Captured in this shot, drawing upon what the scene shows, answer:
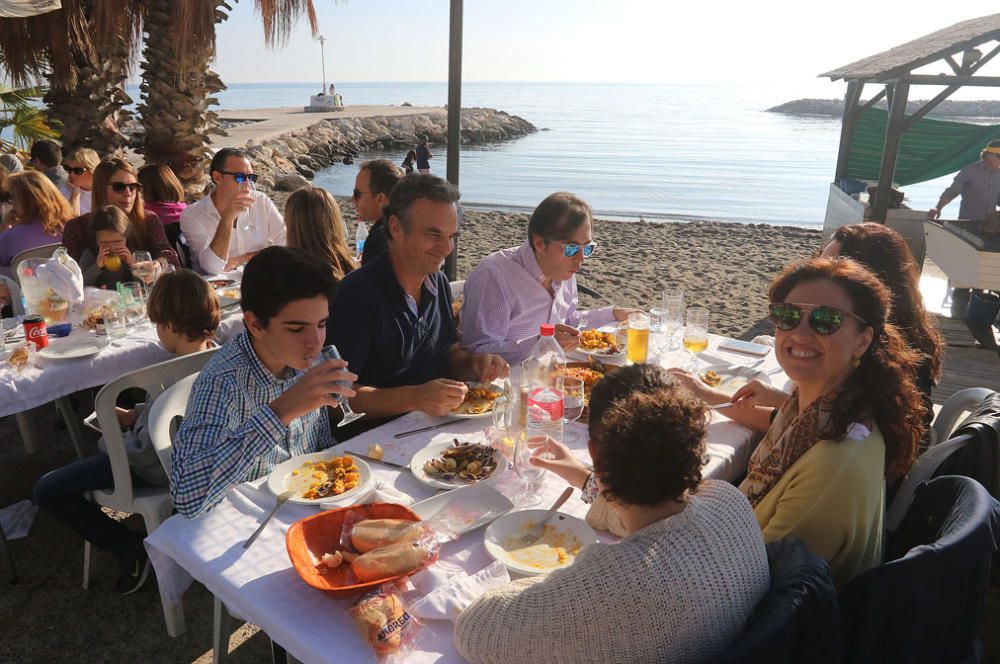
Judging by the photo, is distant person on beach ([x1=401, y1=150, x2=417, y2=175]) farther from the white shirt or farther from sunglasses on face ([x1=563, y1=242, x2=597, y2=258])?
sunglasses on face ([x1=563, y1=242, x2=597, y2=258])

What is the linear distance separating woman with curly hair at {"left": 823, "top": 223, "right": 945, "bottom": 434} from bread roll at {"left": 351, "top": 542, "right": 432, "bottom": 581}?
2.23m

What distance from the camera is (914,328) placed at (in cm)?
294

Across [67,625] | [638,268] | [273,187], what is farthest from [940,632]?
[273,187]

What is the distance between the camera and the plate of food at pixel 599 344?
359cm

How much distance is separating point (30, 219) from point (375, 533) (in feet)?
18.2

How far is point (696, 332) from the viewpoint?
11.5 ft

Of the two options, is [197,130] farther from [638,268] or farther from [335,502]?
[335,502]

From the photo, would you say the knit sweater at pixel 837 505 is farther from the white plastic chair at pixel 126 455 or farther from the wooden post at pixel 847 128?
the wooden post at pixel 847 128

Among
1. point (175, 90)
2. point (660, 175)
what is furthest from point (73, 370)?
point (660, 175)

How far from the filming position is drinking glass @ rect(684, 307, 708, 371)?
3477mm

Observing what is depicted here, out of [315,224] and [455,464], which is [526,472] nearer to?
[455,464]

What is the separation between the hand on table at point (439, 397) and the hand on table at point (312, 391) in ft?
2.00

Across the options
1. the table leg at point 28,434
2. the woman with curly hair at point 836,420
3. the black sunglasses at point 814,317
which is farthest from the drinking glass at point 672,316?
the table leg at point 28,434

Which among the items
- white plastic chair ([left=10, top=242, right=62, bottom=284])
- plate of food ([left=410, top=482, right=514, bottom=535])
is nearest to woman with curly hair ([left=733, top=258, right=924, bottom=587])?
plate of food ([left=410, top=482, right=514, bottom=535])
